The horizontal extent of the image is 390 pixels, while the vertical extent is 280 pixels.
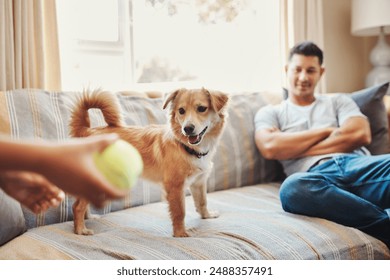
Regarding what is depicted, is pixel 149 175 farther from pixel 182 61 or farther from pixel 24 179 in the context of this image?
pixel 24 179

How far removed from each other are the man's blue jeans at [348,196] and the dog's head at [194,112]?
315 millimetres

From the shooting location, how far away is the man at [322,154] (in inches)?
44.9

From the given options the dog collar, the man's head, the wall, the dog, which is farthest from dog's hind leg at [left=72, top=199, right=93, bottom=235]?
the wall

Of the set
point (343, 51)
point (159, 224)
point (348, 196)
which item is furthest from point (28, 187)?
point (343, 51)

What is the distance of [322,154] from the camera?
140 centimetres

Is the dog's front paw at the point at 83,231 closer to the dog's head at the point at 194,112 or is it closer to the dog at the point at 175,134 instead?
the dog at the point at 175,134

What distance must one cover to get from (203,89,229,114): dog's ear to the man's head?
18.9 inches

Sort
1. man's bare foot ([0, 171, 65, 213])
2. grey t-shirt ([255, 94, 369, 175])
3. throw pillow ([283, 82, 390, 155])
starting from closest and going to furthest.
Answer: man's bare foot ([0, 171, 65, 213]), grey t-shirt ([255, 94, 369, 175]), throw pillow ([283, 82, 390, 155])

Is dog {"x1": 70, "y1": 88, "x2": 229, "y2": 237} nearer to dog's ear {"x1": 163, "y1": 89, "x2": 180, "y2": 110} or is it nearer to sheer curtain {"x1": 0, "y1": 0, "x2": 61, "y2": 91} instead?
dog's ear {"x1": 163, "y1": 89, "x2": 180, "y2": 110}

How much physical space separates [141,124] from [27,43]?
16.4 inches

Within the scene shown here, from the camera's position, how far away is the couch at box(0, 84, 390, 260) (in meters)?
0.91

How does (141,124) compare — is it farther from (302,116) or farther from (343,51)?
(343,51)

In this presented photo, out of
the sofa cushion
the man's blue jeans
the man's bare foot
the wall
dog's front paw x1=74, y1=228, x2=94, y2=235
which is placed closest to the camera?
the man's bare foot

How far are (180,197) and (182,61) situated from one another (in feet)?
1.65
